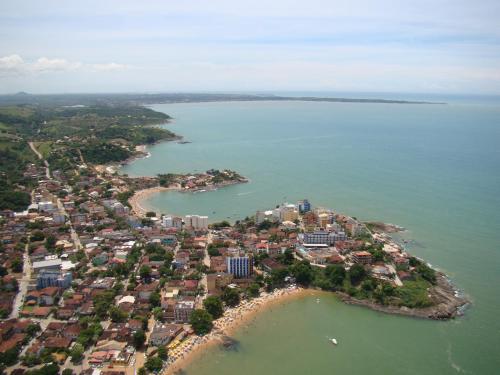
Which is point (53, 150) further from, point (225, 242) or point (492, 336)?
point (492, 336)

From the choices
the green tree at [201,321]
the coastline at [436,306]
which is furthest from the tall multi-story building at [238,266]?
the coastline at [436,306]

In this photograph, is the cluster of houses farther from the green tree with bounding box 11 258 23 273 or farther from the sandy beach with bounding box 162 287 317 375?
the sandy beach with bounding box 162 287 317 375

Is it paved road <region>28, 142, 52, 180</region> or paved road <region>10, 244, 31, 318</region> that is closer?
paved road <region>10, 244, 31, 318</region>

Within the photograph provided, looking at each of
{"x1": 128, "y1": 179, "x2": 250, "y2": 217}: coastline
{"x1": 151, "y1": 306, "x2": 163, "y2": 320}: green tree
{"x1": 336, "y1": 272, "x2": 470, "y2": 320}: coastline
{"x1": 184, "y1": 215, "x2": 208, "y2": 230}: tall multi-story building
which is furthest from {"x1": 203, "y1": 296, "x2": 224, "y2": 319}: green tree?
{"x1": 128, "y1": 179, "x2": 250, "y2": 217}: coastline

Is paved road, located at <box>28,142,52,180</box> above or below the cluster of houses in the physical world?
below

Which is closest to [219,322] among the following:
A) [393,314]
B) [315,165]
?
[393,314]

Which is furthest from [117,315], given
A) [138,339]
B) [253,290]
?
[253,290]
